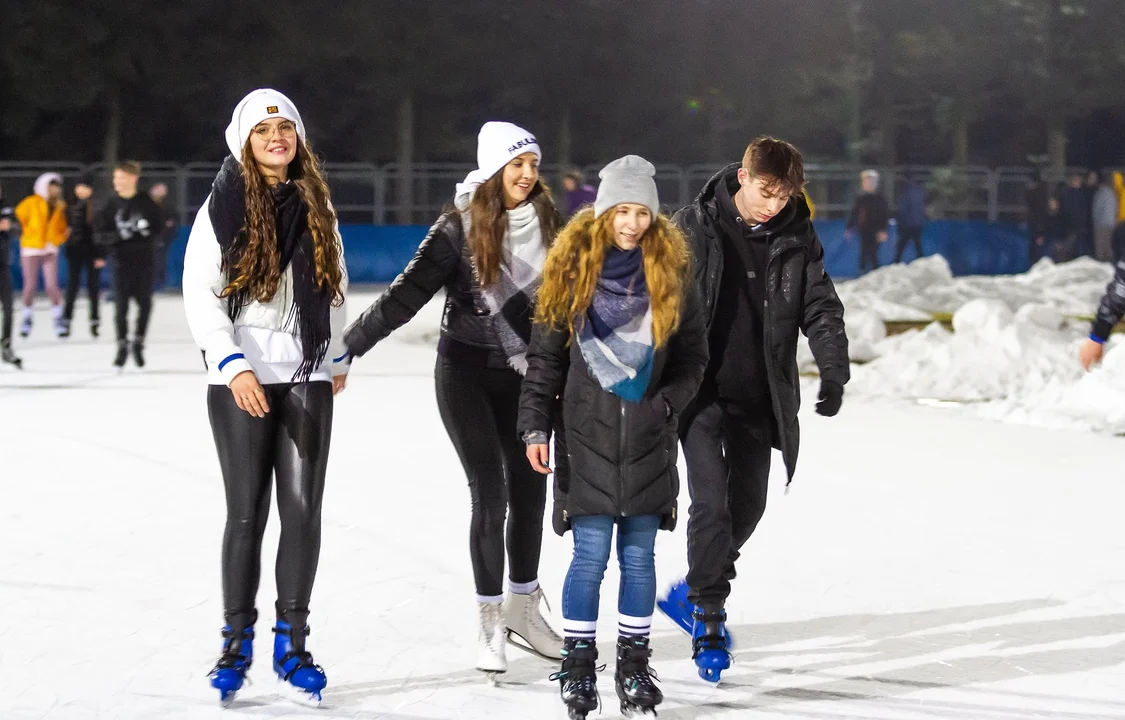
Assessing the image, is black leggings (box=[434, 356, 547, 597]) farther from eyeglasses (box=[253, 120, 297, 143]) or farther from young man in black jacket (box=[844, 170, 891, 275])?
young man in black jacket (box=[844, 170, 891, 275])

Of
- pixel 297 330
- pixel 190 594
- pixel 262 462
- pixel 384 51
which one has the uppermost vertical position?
pixel 384 51

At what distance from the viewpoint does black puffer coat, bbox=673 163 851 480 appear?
15.8ft

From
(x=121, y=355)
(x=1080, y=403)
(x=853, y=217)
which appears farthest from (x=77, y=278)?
(x=853, y=217)

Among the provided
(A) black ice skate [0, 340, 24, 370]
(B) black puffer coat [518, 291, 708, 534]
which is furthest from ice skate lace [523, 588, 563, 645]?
(A) black ice skate [0, 340, 24, 370]

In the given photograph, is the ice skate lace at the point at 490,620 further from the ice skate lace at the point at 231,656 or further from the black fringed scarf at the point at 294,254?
the black fringed scarf at the point at 294,254

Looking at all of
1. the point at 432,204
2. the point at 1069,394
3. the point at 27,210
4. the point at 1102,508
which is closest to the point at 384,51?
the point at 432,204

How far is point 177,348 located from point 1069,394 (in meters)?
Answer: 8.40

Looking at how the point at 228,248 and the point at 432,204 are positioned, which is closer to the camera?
the point at 228,248

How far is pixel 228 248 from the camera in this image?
4348 mm

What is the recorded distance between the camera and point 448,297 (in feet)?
15.9

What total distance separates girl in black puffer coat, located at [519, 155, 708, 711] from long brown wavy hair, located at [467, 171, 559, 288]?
1.08 ft

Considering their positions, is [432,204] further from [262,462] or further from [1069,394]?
[262,462]

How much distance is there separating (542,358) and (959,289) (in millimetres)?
13759

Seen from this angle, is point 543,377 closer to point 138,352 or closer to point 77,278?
point 138,352
